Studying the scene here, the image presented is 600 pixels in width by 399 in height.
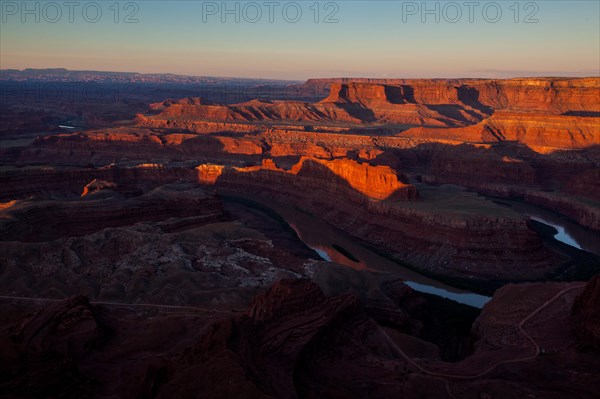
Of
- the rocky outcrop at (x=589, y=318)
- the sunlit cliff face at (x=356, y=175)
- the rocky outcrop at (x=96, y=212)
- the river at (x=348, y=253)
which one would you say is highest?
the sunlit cliff face at (x=356, y=175)

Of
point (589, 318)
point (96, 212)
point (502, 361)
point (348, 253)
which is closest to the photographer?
point (502, 361)

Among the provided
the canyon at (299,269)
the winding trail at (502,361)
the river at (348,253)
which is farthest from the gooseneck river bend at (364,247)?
the winding trail at (502,361)

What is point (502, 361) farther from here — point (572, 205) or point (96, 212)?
point (572, 205)

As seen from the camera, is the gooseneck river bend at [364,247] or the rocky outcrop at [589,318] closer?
the rocky outcrop at [589,318]

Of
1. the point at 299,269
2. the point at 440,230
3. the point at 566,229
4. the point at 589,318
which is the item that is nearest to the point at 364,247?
the point at 440,230

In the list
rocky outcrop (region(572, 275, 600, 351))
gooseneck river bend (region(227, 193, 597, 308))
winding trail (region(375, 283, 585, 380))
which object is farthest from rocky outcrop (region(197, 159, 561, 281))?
rocky outcrop (region(572, 275, 600, 351))

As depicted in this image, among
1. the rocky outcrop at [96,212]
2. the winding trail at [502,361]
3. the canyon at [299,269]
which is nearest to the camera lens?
the canyon at [299,269]

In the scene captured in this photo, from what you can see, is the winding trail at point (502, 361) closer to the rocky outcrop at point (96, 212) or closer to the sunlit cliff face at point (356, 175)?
the sunlit cliff face at point (356, 175)

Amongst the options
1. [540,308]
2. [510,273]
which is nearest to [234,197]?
[510,273]

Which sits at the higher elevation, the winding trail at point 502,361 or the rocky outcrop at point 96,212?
the rocky outcrop at point 96,212
